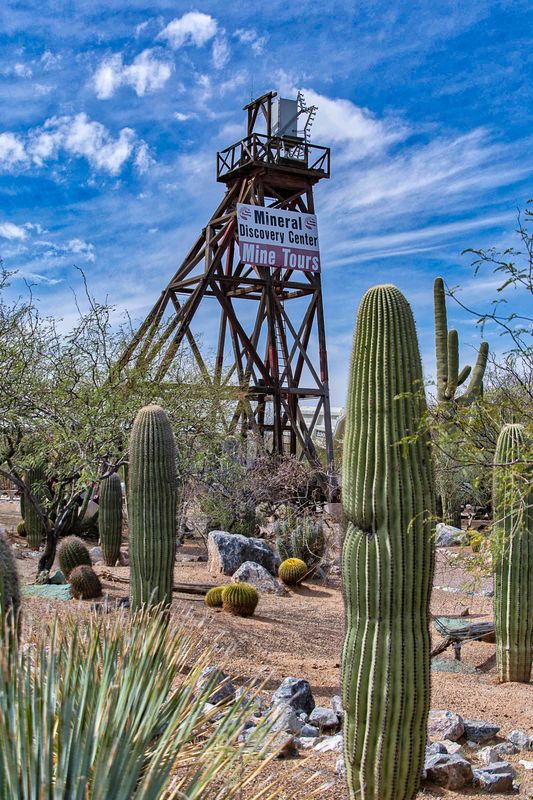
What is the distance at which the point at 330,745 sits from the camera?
202 inches

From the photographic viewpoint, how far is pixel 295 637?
966cm

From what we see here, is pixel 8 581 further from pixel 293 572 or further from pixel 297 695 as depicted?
pixel 293 572

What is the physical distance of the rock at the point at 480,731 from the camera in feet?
18.2

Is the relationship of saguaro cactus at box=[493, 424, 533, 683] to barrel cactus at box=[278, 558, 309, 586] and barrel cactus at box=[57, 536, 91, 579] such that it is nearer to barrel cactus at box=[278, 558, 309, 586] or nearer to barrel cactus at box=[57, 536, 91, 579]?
barrel cactus at box=[278, 558, 309, 586]

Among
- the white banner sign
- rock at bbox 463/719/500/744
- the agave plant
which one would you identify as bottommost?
rock at bbox 463/719/500/744

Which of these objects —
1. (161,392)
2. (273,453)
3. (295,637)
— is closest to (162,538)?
(295,637)

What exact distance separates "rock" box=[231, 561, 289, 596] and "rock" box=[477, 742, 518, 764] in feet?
24.3

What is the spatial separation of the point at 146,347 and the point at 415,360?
12.2 metres

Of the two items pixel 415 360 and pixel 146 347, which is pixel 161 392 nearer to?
pixel 146 347

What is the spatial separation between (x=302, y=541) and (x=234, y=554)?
1.49 m

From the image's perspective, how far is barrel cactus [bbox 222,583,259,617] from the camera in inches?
405

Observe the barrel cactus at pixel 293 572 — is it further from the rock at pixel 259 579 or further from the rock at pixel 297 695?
the rock at pixel 297 695

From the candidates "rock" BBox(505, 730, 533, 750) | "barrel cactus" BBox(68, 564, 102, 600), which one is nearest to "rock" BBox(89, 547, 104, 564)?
"barrel cactus" BBox(68, 564, 102, 600)

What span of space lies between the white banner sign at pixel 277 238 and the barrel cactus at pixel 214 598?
13.2m
